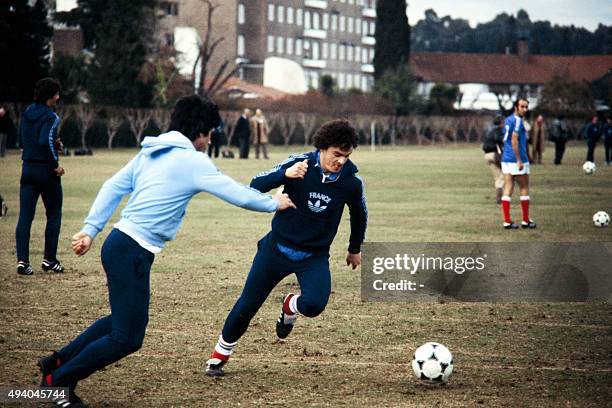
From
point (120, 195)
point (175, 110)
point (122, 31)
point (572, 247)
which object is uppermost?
point (122, 31)

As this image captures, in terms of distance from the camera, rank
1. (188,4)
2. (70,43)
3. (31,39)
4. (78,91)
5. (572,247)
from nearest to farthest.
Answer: (572,247) → (31,39) → (78,91) → (70,43) → (188,4)

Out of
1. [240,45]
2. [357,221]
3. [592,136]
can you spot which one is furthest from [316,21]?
[357,221]

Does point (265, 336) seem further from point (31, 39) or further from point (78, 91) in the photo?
point (78, 91)

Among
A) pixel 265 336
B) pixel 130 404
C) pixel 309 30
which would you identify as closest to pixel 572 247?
pixel 265 336

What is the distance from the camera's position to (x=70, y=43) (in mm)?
86375

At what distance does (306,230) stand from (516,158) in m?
10.9

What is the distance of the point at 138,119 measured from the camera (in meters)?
57.7

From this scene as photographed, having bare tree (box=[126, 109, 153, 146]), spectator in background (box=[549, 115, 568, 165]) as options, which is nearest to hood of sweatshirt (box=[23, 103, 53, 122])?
spectator in background (box=[549, 115, 568, 165])

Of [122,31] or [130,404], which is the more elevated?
[122,31]

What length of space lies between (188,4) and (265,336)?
3736 inches

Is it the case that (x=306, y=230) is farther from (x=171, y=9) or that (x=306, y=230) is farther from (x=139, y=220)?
(x=171, y=9)

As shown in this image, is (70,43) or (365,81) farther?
(365,81)

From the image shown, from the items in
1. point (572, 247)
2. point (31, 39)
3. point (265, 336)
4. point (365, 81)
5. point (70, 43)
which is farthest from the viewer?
point (365, 81)

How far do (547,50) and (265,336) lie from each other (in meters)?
187
